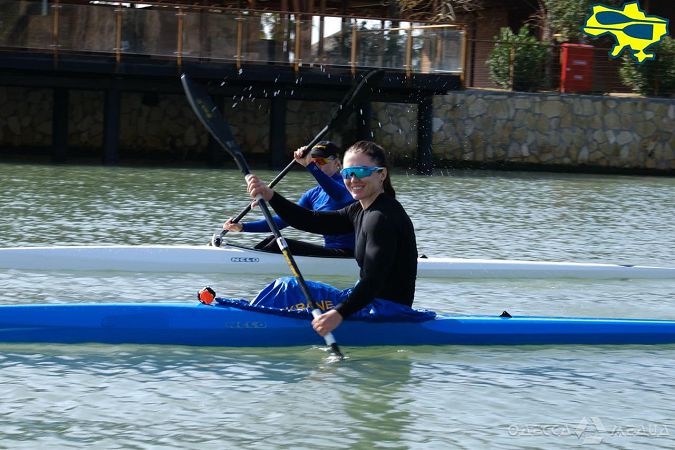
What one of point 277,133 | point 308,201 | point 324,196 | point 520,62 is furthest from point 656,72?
point 324,196

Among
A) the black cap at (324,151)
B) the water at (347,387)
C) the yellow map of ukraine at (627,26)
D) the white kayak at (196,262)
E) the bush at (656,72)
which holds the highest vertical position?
the yellow map of ukraine at (627,26)

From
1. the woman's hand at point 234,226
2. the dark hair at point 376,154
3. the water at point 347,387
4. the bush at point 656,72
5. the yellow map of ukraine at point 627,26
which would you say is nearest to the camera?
the water at point 347,387

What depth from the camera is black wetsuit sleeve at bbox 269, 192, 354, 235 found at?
694cm

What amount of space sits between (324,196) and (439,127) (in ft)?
51.6

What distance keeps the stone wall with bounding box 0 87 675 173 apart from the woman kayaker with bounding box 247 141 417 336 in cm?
1756

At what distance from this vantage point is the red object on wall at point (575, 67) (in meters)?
26.3

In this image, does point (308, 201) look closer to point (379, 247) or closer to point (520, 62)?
point (379, 247)

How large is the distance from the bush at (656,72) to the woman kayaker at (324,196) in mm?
18448

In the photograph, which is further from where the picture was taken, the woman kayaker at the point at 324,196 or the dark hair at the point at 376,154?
the woman kayaker at the point at 324,196

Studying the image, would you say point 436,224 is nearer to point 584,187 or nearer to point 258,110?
point 584,187

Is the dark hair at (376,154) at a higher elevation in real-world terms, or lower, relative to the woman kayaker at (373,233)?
higher

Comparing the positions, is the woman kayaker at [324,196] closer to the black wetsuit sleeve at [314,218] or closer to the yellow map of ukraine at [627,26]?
the black wetsuit sleeve at [314,218]

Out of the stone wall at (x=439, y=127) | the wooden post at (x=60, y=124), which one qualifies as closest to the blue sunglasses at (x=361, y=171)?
the wooden post at (x=60, y=124)

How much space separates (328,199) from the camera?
368 inches
